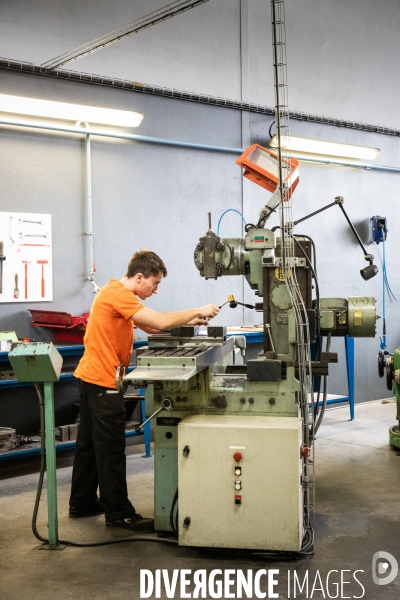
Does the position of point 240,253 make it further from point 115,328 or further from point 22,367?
point 22,367

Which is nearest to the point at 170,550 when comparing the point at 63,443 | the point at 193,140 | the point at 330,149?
the point at 63,443

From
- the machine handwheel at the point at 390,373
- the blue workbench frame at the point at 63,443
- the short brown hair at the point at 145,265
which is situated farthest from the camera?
the machine handwheel at the point at 390,373

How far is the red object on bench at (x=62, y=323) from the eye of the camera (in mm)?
3613

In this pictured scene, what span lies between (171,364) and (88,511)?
1.06 m

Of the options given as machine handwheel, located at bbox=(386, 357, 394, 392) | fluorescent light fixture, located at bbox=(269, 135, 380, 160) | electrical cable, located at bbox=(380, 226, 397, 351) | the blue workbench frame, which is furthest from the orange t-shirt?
electrical cable, located at bbox=(380, 226, 397, 351)

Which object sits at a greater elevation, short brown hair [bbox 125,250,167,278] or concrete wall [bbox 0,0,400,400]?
concrete wall [bbox 0,0,400,400]

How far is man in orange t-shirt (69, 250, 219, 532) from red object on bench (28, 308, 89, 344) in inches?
34.9

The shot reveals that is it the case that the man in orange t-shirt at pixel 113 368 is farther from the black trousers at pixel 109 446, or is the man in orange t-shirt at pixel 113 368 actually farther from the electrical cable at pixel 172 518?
the electrical cable at pixel 172 518

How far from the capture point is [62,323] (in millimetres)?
3699

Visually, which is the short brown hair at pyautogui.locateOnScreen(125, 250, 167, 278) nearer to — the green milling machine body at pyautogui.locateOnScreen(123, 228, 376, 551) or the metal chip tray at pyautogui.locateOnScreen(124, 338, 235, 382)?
the green milling machine body at pyautogui.locateOnScreen(123, 228, 376, 551)

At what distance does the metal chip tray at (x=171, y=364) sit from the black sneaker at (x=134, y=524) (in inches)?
29.8

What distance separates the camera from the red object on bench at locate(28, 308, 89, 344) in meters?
3.61

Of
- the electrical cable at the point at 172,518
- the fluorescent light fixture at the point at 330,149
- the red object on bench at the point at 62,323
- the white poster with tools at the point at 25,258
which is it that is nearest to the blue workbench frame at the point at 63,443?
the red object on bench at the point at 62,323

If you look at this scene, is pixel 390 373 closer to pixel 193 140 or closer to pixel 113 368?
pixel 113 368
